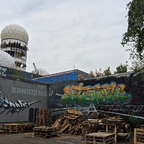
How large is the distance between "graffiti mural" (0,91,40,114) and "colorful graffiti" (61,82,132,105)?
13.7 feet

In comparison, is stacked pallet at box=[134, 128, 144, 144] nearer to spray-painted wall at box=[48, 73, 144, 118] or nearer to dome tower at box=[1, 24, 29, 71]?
spray-painted wall at box=[48, 73, 144, 118]

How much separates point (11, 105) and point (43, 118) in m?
3.43

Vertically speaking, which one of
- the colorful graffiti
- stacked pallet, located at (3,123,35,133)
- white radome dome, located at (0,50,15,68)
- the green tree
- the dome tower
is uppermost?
the dome tower

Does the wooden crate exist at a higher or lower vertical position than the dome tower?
lower

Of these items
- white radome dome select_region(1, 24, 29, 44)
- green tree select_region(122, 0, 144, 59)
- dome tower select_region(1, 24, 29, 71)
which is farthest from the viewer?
dome tower select_region(1, 24, 29, 71)

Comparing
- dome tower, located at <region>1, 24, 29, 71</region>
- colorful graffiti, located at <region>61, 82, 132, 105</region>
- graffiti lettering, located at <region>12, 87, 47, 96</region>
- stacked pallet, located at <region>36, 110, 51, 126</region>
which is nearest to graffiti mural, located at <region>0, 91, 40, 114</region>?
graffiti lettering, located at <region>12, 87, 47, 96</region>

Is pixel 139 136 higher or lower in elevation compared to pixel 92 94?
lower

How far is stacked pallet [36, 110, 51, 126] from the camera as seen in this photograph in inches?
805

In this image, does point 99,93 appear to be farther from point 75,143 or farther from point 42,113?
point 75,143

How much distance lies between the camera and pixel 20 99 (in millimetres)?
20703

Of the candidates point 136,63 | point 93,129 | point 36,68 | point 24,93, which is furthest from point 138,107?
point 36,68

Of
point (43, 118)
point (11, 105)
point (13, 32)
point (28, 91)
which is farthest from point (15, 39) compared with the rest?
point (43, 118)

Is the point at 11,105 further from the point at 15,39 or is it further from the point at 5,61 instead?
the point at 15,39

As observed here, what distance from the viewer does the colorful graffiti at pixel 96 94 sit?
1781cm
